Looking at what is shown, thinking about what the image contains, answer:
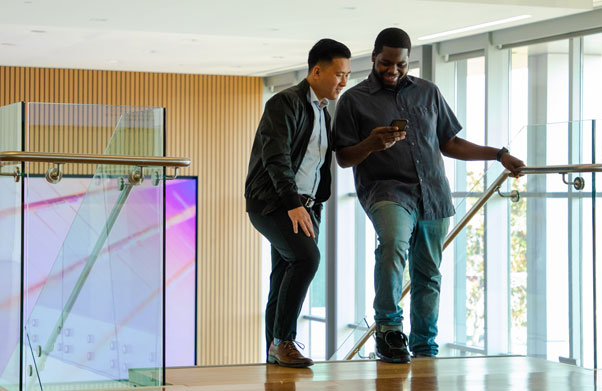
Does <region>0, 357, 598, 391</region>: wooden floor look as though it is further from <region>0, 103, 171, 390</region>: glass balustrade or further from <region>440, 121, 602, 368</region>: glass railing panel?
<region>440, 121, 602, 368</region>: glass railing panel

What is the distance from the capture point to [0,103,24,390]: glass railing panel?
324cm

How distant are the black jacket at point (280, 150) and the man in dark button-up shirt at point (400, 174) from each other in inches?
10.9

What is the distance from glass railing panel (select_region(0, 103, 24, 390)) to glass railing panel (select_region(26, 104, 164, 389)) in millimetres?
42

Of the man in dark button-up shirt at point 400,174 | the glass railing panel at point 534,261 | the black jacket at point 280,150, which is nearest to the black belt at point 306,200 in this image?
the black jacket at point 280,150

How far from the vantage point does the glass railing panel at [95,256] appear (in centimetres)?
329

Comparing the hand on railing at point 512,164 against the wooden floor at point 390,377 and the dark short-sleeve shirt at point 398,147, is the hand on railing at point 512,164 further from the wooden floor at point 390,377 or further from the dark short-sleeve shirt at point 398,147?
the wooden floor at point 390,377

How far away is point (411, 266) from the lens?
163 inches

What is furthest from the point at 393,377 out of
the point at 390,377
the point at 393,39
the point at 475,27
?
the point at 475,27

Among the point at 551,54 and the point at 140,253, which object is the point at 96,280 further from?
Answer: the point at 551,54

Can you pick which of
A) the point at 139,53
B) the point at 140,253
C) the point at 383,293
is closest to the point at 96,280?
the point at 140,253

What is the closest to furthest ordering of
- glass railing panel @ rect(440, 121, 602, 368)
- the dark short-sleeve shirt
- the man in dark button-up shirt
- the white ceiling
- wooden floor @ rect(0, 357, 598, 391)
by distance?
wooden floor @ rect(0, 357, 598, 391) → the man in dark button-up shirt → the dark short-sleeve shirt → glass railing panel @ rect(440, 121, 602, 368) → the white ceiling

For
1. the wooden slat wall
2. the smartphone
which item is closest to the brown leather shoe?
the smartphone

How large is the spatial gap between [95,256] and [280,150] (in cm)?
79

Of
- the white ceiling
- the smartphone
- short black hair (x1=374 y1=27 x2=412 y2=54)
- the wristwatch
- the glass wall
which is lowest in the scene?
the glass wall
